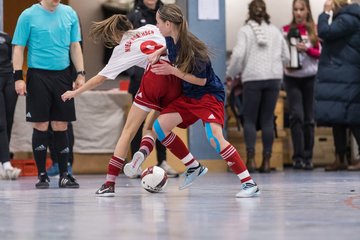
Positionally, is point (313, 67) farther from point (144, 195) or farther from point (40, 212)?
point (40, 212)

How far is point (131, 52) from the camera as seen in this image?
23.8ft

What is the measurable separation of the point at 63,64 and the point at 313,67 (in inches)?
165

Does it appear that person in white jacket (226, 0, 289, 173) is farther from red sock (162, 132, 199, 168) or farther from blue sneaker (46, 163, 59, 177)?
red sock (162, 132, 199, 168)

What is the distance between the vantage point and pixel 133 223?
15.4 ft

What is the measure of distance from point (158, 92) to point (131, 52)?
15.8 inches

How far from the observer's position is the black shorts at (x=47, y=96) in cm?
797

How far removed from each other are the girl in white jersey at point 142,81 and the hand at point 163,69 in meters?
0.31

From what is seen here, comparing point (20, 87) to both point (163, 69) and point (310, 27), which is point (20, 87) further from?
point (310, 27)

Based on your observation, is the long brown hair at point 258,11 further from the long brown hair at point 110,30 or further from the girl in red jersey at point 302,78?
the long brown hair at point 110,30

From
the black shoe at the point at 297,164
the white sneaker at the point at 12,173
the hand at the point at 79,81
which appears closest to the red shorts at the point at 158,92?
the hand at the point at 79,81

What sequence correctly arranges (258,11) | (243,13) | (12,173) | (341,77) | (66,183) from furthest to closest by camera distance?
(243,13), (258,11), (341,77), (12,173), (66,183)

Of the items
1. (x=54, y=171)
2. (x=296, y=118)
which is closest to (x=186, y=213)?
(x=54, y=171)

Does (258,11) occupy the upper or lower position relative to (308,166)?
upper

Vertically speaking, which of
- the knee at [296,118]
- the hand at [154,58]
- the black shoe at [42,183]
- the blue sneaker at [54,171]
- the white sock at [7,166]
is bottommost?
the blue sneaker at [54,171]
